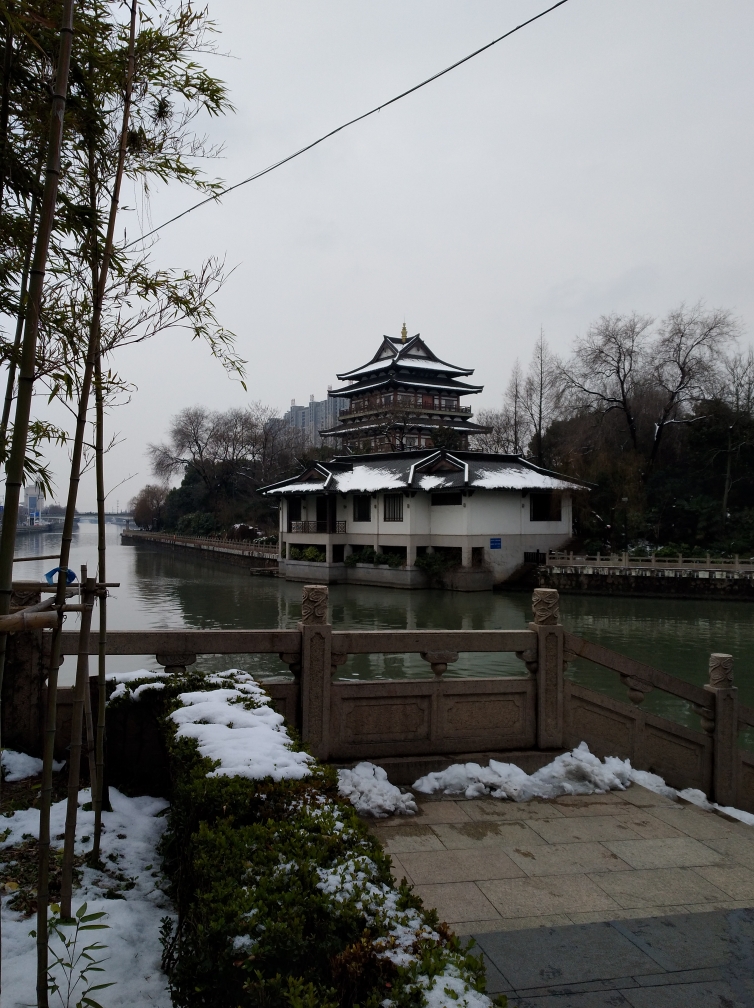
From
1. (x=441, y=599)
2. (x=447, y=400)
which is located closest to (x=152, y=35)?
(x=441, y=599)

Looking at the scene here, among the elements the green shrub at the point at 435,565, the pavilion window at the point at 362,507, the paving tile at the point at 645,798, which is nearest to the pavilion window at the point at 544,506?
the green shrub at the point at 435,565

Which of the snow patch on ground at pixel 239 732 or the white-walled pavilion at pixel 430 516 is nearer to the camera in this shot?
the snow patch on ground at pixel 239 732

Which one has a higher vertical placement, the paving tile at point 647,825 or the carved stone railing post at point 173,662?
the carved stone railing post at point 173,662

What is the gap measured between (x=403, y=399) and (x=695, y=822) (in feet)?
114

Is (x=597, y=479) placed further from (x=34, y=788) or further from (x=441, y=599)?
(x=34, y=788)

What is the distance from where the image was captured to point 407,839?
12.4ft

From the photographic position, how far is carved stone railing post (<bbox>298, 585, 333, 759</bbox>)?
4441 mm

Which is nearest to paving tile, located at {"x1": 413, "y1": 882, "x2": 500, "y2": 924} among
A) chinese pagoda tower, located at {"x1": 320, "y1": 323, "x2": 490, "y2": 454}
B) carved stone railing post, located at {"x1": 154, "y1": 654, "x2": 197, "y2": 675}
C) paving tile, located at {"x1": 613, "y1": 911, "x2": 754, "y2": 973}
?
paving tile, located at {"x1": 613, "y1": 911, "x2": 754, "y2": 973}

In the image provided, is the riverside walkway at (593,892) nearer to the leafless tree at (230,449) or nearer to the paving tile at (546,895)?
the paving tile at (546,895)

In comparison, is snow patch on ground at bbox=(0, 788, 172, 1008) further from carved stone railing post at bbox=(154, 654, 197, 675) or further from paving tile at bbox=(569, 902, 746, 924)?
paving tile at bbox=(569, 902, 746, 924)

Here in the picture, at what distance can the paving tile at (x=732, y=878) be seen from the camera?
335cm

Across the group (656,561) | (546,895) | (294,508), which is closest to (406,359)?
(294,508)

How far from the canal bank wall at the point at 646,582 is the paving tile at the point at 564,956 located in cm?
2116

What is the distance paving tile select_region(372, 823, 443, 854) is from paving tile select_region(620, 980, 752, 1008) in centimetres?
138
